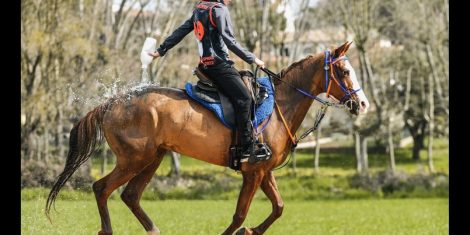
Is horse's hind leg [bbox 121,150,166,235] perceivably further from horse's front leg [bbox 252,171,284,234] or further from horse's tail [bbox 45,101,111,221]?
horse's front leg [bbox 252,171,284,234]

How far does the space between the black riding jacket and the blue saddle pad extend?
1.64 feet

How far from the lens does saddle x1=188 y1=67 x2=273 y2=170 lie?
10.2 meters

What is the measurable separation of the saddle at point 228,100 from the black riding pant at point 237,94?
0.35 feet

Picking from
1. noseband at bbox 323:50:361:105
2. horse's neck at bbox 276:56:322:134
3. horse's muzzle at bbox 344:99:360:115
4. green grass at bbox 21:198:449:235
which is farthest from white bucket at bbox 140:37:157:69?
green grass at bbox 21:198:449:235

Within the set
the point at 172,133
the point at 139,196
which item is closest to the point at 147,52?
the point at 172,133

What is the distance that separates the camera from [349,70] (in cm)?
1055

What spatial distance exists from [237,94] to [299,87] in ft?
3.71

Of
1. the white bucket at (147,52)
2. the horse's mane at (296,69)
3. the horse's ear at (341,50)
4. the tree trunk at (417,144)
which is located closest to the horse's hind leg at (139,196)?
the white bucket at (147,52)

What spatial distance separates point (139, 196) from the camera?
1073 centimetres

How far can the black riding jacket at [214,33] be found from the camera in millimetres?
9984

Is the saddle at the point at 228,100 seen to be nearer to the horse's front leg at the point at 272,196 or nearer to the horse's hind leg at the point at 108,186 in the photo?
the horse's front leg at the point at 272,196
